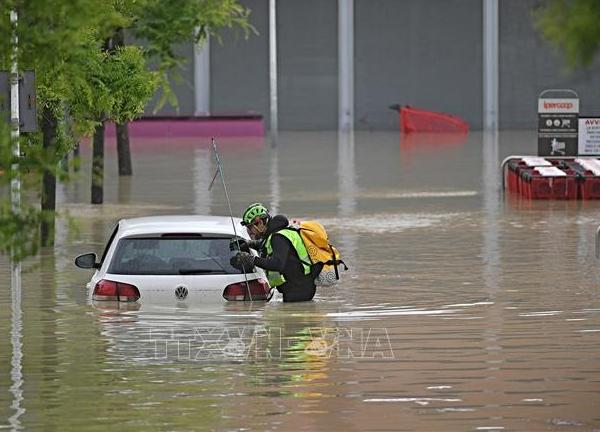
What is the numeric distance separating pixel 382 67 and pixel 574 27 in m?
64.1

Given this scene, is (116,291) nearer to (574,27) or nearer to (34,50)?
(34,50)

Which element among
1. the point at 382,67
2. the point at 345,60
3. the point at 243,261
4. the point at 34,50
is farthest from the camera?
the point at 382,67

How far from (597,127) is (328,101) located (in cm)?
3458

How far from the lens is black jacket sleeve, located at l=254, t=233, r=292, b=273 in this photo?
15.7m

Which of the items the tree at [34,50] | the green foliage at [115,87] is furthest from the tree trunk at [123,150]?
the tree at [34,50]

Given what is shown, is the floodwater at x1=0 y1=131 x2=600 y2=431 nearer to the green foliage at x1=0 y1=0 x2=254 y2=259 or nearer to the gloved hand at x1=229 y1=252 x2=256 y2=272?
the gloved hand at x1=229 y1=252 x2=256 y2=272

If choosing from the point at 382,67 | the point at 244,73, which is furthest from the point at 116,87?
the point at 382,67

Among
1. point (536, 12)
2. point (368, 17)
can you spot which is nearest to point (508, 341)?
point (536, 12)

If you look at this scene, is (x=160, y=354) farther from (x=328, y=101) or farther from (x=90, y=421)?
(x=328, y=101)

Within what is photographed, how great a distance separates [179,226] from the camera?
15648 millimetres

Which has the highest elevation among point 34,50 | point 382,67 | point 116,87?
point 382,67

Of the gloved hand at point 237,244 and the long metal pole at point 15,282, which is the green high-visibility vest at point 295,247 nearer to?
the gloved hand at point 237,244

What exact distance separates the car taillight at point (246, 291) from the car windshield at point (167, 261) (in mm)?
148

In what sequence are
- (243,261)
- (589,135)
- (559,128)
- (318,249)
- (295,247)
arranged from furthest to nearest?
1. (559,128)
2. (589,135)
3. (318,249)
4. (295,247)
5. (243,261)
